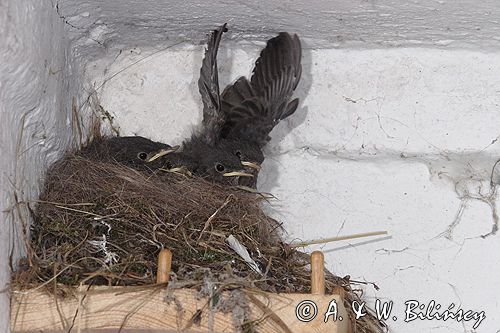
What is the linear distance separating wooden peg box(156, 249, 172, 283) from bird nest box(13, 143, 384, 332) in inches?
0.9

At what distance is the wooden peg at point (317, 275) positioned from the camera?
2.28m

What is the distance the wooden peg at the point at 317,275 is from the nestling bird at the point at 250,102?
810 mm

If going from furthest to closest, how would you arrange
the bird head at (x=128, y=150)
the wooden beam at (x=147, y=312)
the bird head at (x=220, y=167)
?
Answer: the bird head at (x=220, y=167) → the bird head at (x=128, y=150) → the wooden beam at (x=147, y=312)

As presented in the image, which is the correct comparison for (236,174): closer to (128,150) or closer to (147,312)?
(128,150)

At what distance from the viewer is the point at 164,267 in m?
2.27

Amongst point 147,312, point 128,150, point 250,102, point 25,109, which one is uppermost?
point 25,109

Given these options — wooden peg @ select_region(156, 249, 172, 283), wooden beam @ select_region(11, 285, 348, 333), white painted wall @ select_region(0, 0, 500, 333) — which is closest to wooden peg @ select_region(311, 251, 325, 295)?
wooden beam @ select_region(11, 285, 348, 333)

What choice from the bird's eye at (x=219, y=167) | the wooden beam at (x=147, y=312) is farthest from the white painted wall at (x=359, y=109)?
the wooden beam at (x=147, y=312)

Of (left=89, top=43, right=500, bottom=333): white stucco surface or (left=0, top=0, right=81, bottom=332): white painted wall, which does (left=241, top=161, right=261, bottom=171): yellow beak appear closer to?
(left=89, top=43, right=500, bottom=333): white stucco surface

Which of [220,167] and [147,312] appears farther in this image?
[220,167]

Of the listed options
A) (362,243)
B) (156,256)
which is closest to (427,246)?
(362,243)

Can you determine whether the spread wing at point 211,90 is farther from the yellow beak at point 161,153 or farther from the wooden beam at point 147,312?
the wooden beam at point 147,312

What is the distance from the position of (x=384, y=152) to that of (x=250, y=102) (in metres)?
0.47

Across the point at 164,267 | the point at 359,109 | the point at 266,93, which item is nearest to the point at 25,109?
the point at 164,267
